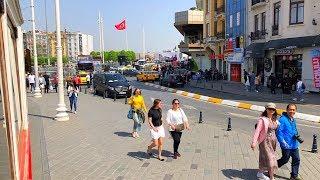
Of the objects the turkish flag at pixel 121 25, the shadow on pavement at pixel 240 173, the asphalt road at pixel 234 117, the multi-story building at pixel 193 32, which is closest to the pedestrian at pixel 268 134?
the shadow on pavement at pixel 240 173

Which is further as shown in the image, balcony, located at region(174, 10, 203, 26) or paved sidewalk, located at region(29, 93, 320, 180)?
balcony, located at region(174, 10, 203, 26)

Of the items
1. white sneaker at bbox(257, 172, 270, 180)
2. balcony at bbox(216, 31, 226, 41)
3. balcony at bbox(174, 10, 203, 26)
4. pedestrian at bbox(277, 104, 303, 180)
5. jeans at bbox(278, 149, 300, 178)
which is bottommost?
white sneaker at bbox(257, 172, 270, 180)

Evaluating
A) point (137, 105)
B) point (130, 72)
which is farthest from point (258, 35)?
point (130, 72)

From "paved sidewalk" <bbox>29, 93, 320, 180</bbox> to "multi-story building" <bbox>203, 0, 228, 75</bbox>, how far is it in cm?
3391

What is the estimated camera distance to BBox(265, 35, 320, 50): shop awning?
26734 millimetres

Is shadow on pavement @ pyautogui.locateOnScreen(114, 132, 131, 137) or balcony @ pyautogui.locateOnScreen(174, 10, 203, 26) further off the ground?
balcony @ pyautogui.locateOnScreen(174, 10, 203, 26)

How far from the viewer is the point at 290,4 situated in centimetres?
2978

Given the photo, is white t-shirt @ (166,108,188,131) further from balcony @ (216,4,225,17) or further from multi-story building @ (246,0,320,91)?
balcony @ (216,4,225,17)

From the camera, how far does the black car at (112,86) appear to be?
27.5 metres

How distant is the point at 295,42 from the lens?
28.5 m

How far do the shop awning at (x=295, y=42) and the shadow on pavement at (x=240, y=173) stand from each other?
20218 millimetres

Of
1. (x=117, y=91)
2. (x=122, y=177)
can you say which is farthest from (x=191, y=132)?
(x=117, y=91)

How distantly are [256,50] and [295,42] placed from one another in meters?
6.23

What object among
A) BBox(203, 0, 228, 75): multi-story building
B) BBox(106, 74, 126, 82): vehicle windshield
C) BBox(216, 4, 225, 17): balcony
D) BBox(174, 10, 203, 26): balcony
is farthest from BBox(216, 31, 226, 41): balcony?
BBox(106, 74, 126, 82): vehicle windshield
